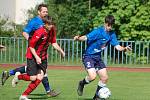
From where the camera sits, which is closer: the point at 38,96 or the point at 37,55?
the point at 37,55

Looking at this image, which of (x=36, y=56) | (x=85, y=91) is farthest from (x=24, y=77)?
(x=85, y=91)

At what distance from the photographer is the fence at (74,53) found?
24531 mm

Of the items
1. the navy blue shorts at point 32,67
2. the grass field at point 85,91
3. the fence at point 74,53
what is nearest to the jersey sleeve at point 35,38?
the navy blue shorts at point 32,67

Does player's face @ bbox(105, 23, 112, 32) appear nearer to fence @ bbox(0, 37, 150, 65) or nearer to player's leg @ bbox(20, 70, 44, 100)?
player's leg @ bbox(20, 70, 44, 100)

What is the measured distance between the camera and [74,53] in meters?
25.1

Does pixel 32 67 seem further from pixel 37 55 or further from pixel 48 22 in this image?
pixel 48 22

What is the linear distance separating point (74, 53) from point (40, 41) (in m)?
14.2

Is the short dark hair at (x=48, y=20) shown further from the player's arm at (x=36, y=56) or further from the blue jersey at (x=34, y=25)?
the player's arm at (x=36, y=56)

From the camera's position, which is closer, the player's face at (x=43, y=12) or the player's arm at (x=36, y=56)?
the player's arm at (x=36, y=56)

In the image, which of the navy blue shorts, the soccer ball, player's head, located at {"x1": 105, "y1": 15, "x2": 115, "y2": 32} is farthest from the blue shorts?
the navy blue shorts

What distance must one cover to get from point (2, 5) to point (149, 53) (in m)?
17.9

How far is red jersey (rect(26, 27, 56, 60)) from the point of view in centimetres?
1073

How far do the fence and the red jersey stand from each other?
1310 cm

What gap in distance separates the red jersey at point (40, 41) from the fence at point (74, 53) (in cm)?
1310
